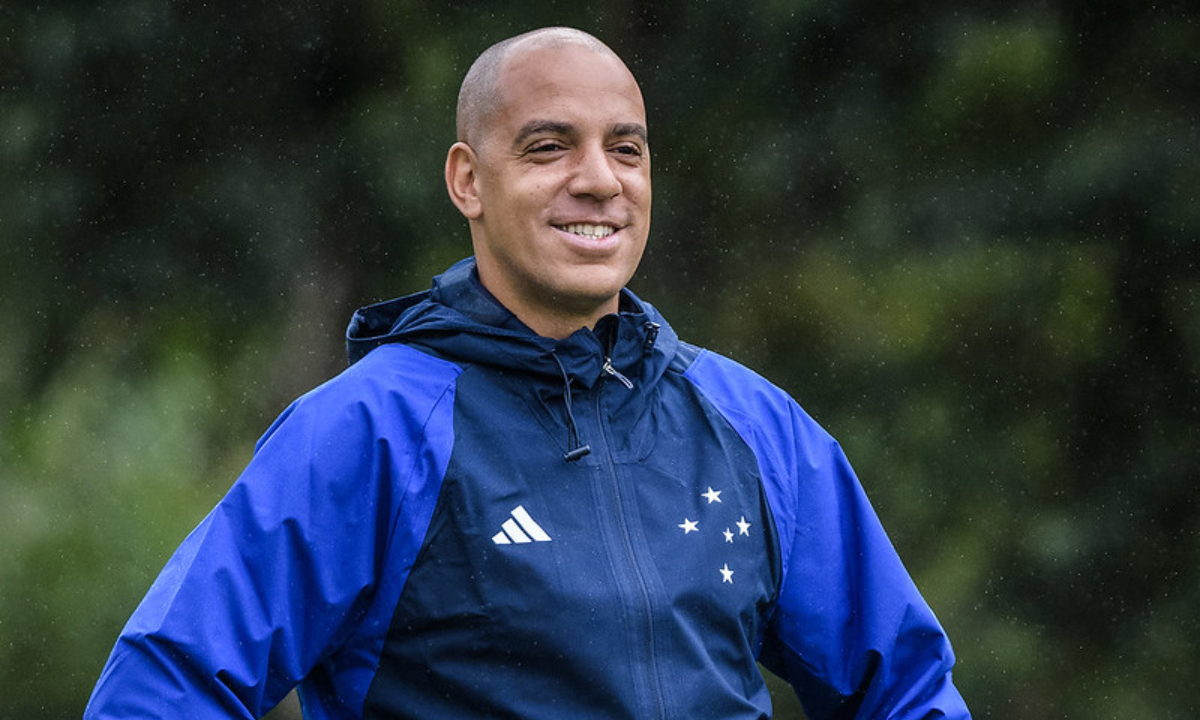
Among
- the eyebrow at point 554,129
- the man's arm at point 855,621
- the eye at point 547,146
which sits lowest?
the man's arm at point 855,621

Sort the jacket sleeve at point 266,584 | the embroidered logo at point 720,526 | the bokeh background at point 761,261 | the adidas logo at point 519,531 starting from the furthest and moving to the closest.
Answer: the bokeh background at point 761,261
the embroidered logo at point 720,526
the adidas logo at point 519,531
the jacket sleeve at point 266,584

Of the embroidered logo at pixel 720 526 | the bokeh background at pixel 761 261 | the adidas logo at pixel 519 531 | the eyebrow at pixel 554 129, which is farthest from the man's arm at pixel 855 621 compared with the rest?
the bokeh background at pixel 761 261

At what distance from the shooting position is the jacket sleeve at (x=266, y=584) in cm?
206

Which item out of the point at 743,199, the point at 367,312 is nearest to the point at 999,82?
the point at 743,199

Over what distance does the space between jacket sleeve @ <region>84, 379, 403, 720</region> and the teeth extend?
420 millimetres

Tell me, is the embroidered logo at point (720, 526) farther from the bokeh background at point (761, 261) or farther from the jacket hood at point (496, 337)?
the bokeh background at point (761, 261)

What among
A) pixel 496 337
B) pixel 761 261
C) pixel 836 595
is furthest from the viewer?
pixel 761 261

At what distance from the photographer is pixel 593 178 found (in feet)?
7.88

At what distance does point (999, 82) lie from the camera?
15.3ft

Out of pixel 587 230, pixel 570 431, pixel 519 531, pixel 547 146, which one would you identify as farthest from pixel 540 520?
pixel 547 146

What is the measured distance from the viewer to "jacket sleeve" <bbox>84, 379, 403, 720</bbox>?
206 centimetres

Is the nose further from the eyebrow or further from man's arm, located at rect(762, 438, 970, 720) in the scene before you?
man's arm, located at rect(762, 438, 970, 720)

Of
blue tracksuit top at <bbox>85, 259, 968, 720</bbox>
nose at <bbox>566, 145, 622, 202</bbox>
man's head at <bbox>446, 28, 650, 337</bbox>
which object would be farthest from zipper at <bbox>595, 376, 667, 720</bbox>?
nose at <bbox>566, 145, 622, 202</bbox>

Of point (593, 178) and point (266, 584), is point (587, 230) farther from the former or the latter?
point (266, 584)
